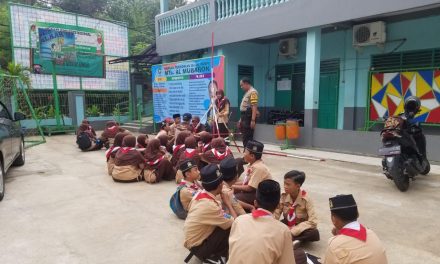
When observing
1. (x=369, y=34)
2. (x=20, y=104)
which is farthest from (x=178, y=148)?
(x=20, y=104)

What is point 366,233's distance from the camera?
1.94m

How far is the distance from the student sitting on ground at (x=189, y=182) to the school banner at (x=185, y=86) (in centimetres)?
560

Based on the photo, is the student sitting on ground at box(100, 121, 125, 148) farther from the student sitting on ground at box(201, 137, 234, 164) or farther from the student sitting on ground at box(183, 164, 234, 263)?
the student sitting on ground at box(183, 164, 234, 263)

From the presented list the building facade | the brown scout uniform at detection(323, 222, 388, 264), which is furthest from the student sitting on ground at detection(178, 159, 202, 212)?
the building facade

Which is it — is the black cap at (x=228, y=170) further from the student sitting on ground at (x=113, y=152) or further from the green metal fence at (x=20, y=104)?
the green metal fence at (x=20, y=104)

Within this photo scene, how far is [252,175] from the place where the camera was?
3699mm

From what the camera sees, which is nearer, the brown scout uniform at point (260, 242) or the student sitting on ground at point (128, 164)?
the brown scout uniform at point (260, 242)

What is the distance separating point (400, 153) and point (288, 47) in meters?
6.82

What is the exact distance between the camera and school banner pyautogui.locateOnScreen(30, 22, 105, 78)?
572 inches

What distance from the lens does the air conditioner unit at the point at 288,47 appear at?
10.9 m

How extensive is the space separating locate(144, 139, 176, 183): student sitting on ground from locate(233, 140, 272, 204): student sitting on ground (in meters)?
2.21

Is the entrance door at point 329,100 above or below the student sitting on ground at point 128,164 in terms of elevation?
above

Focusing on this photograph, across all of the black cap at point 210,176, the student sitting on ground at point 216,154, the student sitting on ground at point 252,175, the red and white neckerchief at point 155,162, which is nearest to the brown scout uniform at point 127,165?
the red and white neckerchief at point 155,162

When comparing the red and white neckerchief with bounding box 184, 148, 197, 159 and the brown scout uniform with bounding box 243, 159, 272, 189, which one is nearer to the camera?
the brown scout uniform with bounding box 243, 159, 272, 189
